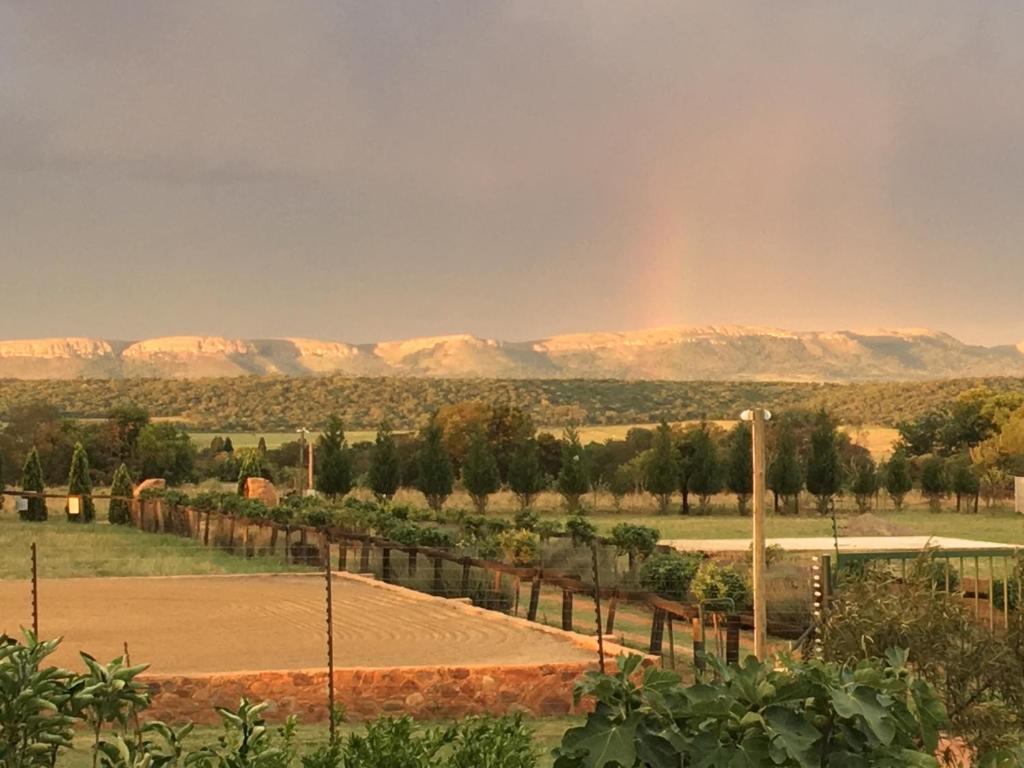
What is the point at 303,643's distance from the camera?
45.6 feet

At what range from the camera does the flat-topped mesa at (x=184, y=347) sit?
168 meters

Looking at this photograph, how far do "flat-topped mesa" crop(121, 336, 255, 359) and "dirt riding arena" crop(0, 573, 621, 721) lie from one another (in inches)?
5976

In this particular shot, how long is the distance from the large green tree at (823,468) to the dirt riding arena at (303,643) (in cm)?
2817

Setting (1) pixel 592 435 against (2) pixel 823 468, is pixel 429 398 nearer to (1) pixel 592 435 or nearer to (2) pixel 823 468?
(1) pixel 592 435

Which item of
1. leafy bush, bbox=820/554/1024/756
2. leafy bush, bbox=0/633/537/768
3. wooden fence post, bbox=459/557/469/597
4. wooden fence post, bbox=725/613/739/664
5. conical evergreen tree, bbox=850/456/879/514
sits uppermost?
leafy bush, bbox=0/633/537/768

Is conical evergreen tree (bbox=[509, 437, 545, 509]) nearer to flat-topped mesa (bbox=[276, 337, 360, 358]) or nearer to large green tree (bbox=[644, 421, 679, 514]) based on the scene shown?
large green tree (bbox=[644, 421, 679, 514])

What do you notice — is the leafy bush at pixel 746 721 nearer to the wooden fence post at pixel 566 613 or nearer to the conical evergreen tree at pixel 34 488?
the wooden fence post at pixel 566 613

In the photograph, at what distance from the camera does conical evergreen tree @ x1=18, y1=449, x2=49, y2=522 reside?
37.8 metres

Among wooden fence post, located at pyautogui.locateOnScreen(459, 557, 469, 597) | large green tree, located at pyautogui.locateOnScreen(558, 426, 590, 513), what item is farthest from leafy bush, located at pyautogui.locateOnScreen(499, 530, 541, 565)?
large green tree, located at pyautogui.locateOnScreen(558, 426, 590, 513)

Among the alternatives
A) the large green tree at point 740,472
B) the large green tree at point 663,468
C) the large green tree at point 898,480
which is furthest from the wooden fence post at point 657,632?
the large green tree at point 898,480

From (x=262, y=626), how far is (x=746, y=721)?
11.8 metres

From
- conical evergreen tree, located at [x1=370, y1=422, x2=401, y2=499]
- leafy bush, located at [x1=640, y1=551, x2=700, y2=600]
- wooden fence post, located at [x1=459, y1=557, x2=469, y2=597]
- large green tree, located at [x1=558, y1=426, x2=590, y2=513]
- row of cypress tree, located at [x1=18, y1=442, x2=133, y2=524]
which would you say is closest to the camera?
leafy bush, located at [x1=640, y1=551, x2=700, y2=600]

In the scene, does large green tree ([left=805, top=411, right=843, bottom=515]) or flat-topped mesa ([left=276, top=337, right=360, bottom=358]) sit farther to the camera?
flat-topped mesa ([left=276, top=337, right=360, bottom=358])

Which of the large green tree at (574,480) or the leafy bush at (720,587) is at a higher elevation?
the leafy bush at (720,587)
